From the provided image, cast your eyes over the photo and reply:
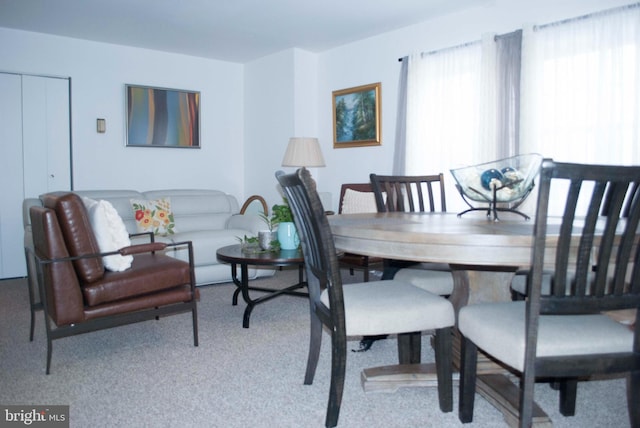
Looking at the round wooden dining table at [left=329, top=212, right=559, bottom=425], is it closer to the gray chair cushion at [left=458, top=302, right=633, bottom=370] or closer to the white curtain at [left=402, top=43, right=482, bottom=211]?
the gray chair cushion at [left=458, top=302, right=633, bottom=370]

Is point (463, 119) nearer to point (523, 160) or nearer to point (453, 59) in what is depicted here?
point (453, 59)

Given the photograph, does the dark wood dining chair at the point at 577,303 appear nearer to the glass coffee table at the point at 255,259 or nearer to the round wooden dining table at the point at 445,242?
the round wooden dining table at the point at 445,242

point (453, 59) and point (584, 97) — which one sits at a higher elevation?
point (453, 59)

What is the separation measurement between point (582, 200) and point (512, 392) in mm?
2205

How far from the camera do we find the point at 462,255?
147 cm

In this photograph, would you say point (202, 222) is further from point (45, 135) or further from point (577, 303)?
point (577, 303)

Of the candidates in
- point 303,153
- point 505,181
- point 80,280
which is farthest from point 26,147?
point 505,181

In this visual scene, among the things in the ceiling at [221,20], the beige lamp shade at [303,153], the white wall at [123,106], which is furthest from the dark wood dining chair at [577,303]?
the white wall at [123,106]

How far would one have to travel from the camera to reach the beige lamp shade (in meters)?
4.68

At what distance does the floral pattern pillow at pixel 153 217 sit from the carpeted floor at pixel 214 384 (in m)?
1.37

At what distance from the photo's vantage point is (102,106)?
4992mm

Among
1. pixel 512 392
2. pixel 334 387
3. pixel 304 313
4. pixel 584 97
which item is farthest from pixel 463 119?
pixel 334 387

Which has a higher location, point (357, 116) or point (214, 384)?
point (357, 116)

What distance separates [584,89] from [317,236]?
111 inches
